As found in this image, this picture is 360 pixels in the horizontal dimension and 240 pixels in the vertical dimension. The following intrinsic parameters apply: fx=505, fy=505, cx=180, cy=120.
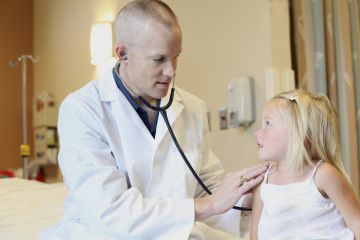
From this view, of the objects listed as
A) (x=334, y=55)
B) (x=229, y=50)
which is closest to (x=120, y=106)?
(x=229, y=50)

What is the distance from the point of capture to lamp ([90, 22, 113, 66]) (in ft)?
10.3

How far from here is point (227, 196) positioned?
4.13ft

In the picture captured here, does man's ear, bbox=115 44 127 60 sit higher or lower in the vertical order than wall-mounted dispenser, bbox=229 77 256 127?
higher

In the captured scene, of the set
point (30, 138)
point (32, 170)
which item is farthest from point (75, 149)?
point (30, 138)

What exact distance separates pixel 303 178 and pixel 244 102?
945 millimetres

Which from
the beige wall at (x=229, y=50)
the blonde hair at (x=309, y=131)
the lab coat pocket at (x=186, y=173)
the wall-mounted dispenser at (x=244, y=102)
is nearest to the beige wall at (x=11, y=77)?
the beige wall at (x=229, y=50)

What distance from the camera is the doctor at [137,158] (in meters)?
1.22

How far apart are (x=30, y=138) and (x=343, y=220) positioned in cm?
326

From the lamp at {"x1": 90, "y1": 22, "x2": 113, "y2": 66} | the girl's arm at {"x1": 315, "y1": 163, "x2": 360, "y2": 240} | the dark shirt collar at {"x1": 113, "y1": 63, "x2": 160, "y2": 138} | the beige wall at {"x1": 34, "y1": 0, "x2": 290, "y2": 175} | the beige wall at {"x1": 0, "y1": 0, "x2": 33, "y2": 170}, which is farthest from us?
the beige wall at {"x1": 0, "y1": 0, "x2": 33, "y2": 170}

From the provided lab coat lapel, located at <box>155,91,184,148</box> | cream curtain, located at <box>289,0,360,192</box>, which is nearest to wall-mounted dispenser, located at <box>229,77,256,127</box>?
cream curtain, located at <box>289,0,360,192</box>

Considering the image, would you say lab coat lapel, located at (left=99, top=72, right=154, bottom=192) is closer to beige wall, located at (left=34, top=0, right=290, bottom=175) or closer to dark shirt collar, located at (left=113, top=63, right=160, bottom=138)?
dark shirt collar, located at (left=113, top=63, right=160, bottom=138)

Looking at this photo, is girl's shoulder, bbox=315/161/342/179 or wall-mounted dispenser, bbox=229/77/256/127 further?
wall-mounted dispenser, bbox=229/77/256/127

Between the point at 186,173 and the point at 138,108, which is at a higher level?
the point at 138,108

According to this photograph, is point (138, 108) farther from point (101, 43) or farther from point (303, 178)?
point (101, 43)
